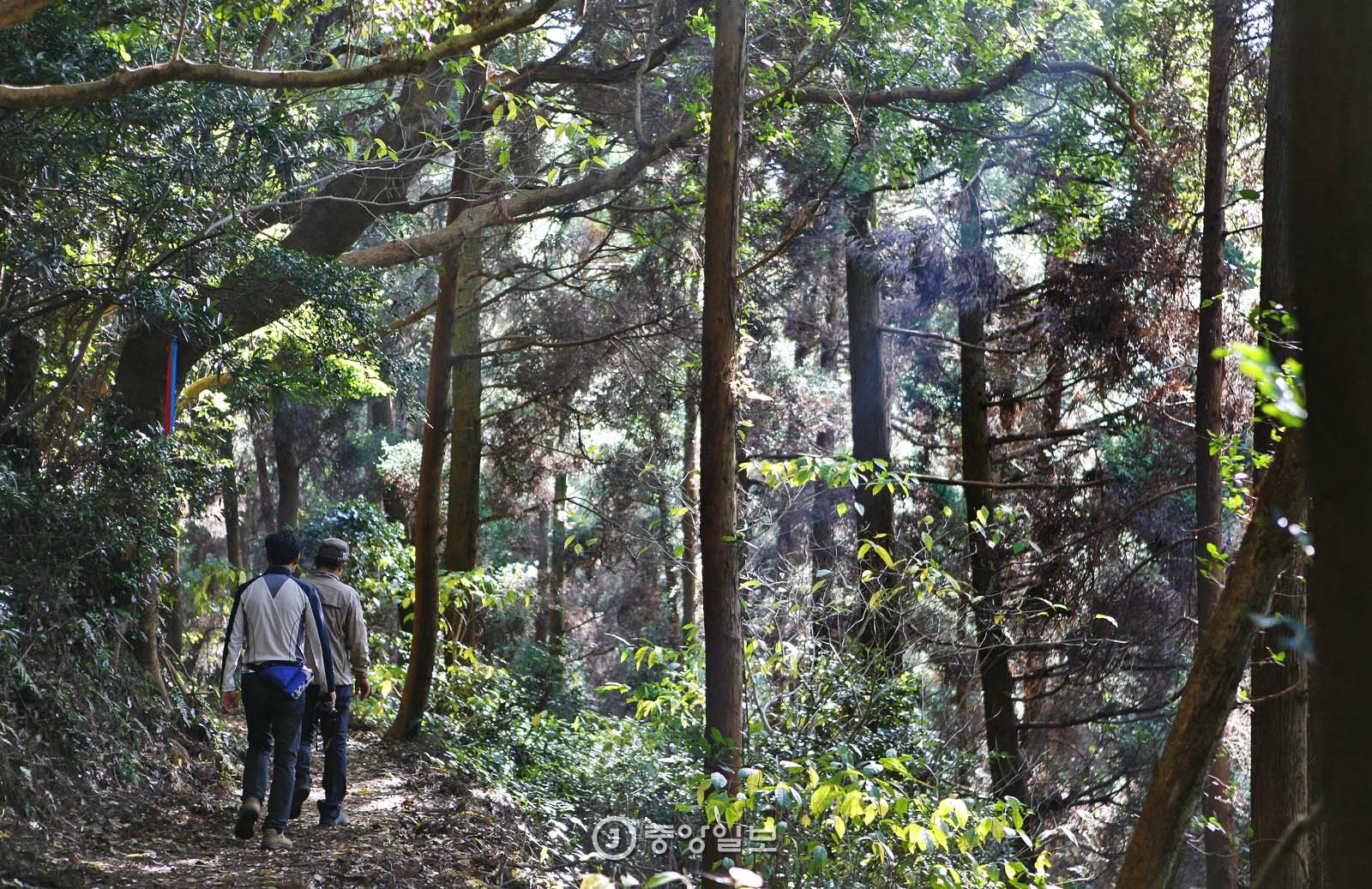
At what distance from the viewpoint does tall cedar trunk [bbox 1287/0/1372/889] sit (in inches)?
68.9

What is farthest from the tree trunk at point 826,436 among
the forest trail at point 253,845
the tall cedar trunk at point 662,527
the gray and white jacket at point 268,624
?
the gray and white jacket at point 268,624

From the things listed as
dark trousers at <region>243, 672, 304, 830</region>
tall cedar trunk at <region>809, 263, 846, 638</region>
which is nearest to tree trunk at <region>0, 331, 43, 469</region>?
dark trousers at <region>243, 672, 304, 830</region>

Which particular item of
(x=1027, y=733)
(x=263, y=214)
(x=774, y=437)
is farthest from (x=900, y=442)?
(x=263, y=214)

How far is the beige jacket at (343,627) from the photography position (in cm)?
793

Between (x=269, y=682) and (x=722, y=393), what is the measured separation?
3.66m

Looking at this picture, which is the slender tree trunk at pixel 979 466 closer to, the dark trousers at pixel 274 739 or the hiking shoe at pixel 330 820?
the hiking shoe at pixel 330 820

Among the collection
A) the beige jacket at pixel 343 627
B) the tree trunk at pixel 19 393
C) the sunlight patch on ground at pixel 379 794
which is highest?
the tree trunk at pixel 19 393

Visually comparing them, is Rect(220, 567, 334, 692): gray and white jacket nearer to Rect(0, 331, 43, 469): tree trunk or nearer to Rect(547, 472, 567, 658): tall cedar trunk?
Rect(0, 331, 43, 469): tree trunk

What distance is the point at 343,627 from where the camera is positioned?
314 inches

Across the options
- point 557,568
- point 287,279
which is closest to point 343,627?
point 287,279

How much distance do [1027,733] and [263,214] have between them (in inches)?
554

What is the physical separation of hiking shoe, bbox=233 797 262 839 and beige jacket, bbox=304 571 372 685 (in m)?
1.00

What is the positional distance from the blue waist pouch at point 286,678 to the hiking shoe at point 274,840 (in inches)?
34.3

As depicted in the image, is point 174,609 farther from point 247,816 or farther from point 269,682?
point 269,682
